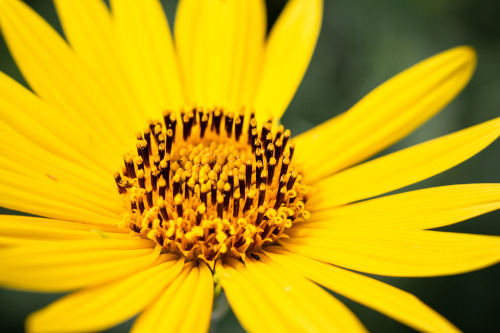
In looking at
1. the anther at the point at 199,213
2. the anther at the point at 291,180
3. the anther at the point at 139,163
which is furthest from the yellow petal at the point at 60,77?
the anther at the point at 291,180

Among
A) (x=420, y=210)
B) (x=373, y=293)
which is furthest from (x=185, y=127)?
(x=373, y=293)

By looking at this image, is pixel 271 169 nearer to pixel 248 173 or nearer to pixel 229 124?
pixel 248 173

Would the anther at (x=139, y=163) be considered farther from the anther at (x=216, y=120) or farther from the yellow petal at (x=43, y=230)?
the anther at (x=216, y=120)

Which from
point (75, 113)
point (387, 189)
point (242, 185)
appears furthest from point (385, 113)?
point (75, 113)

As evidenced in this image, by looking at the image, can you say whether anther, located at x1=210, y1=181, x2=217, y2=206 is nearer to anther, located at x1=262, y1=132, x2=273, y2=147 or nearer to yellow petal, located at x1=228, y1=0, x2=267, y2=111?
anther, located at x1=262, y1=132, x2=273, y2=147

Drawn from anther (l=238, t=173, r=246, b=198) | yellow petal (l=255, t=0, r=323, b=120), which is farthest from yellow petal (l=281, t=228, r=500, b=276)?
yellow petal (l=255, t=0, r=323, b=120)

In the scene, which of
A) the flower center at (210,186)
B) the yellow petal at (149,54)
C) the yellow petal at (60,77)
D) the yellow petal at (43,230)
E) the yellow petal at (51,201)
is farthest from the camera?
the yellow petal at (149,54)
